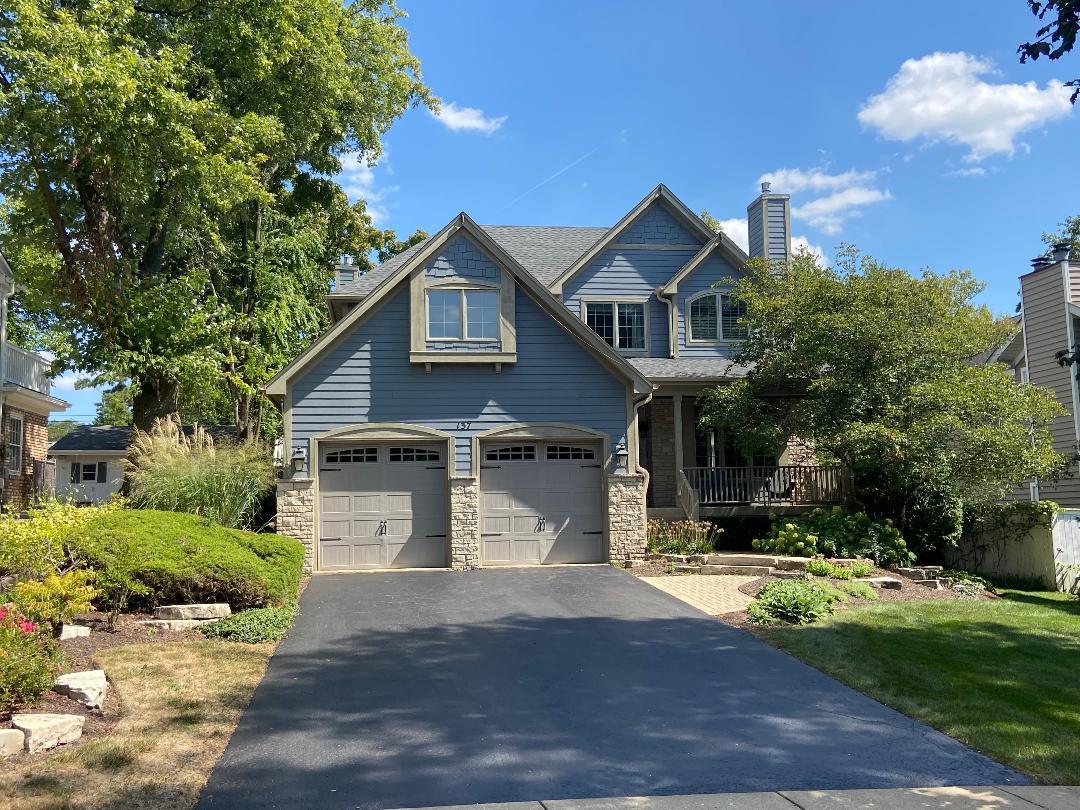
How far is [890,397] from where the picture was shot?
16469 millimetres

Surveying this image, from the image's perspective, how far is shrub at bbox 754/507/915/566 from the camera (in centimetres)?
1589

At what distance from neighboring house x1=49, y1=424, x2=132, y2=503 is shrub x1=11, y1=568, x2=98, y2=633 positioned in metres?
26.3

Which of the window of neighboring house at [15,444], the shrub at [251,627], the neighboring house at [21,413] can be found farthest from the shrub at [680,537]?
the window of neighboring house at [15,444]

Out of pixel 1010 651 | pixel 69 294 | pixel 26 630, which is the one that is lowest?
pixel 1010 651

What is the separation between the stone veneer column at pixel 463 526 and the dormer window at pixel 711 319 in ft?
26.8

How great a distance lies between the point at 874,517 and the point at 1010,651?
8.08 m

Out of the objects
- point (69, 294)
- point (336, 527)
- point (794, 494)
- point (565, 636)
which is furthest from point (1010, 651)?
point (69, 294)

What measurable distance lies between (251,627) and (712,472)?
12.4m

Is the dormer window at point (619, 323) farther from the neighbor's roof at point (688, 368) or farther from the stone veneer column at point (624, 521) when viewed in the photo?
the stone veneer column at point (624, 521)

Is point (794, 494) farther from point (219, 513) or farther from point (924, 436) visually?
point (219, 513)

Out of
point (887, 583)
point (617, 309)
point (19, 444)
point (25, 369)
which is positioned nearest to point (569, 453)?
point (617, 309)

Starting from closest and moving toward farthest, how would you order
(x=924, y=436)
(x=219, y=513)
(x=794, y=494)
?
1. (x=219, y=513)
2. (x=924, y=436)
3. (x=794, y=494)

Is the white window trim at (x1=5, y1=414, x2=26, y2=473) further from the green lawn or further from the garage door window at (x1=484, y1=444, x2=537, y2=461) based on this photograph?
the green lawn

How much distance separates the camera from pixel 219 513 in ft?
46.4
